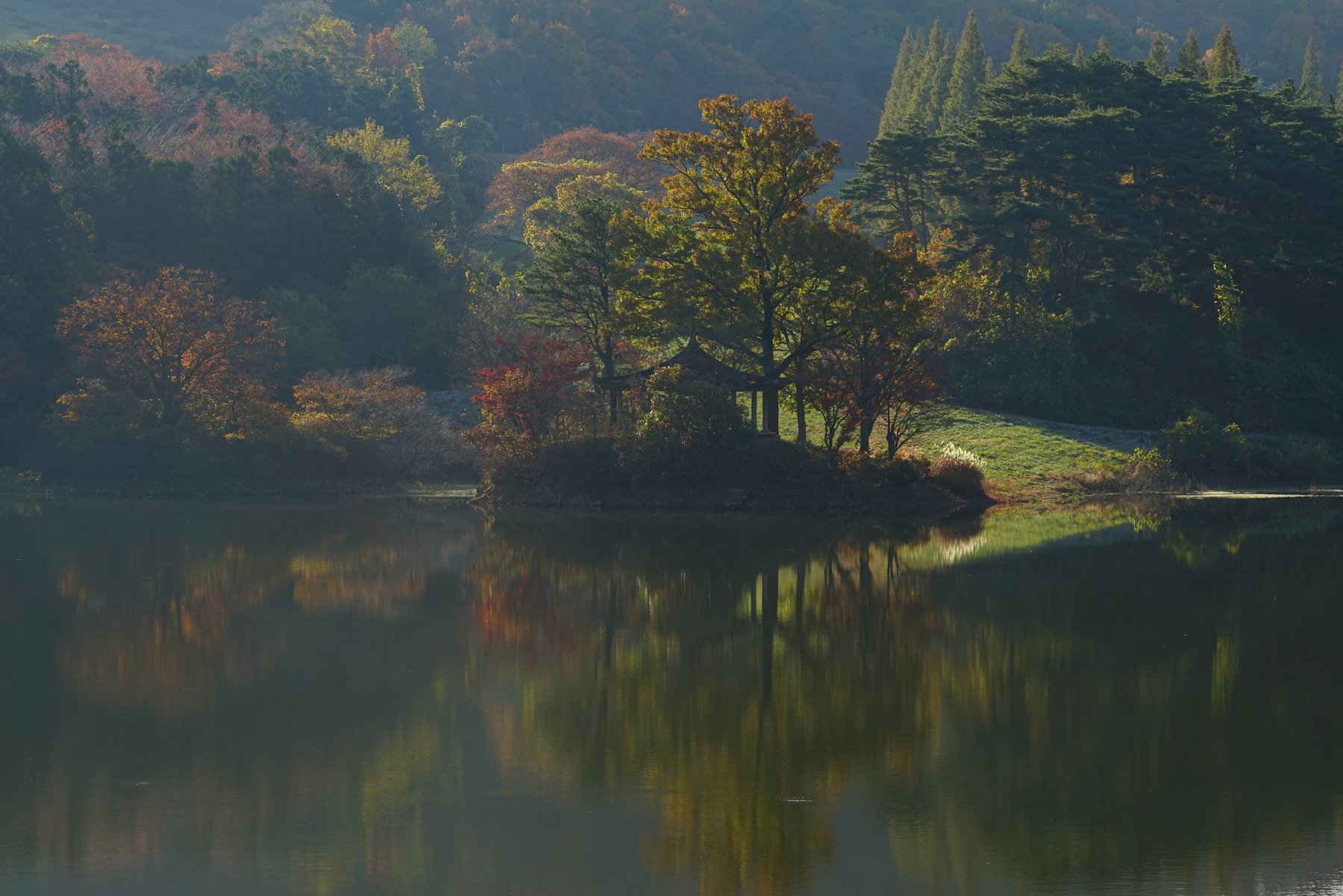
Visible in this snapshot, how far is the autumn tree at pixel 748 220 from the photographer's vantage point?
127 ft

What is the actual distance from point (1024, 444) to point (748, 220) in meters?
10.6

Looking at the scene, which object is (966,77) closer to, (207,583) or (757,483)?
(757,483)

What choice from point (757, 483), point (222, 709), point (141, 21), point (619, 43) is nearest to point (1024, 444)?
point (757, 483)

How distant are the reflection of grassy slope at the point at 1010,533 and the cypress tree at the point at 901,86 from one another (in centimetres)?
6214

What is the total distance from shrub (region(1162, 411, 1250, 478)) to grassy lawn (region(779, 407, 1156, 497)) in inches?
62.5

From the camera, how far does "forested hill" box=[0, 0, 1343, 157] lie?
A: 119m

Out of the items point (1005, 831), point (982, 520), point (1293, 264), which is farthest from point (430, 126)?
point (1005, 831)

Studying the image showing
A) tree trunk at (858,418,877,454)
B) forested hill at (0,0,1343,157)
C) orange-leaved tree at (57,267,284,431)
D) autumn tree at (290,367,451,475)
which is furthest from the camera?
forested hill at (0,0,1343,157)

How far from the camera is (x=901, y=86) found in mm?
104312

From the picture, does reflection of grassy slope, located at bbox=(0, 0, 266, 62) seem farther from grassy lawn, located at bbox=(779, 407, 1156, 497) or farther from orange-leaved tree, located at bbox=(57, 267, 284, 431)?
grassy lawn, located at bbox=(779, 407, 1156, 497)

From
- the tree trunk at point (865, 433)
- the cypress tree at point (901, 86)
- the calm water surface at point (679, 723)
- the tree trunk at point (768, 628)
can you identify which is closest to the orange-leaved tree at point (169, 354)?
the calm water surface at point (679, 723)

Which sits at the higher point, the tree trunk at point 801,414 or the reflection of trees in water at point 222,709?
the tree trunk at point 801,414

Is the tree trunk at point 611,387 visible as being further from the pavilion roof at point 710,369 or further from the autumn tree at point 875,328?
the autumn tree at point 875,328

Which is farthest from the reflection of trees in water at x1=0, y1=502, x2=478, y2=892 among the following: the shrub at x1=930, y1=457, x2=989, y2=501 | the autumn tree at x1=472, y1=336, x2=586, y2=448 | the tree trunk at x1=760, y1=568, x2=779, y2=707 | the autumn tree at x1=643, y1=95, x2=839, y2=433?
the shrub at x1=930, y1=457, x2=989, y2=501
